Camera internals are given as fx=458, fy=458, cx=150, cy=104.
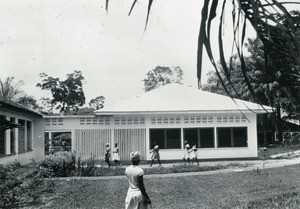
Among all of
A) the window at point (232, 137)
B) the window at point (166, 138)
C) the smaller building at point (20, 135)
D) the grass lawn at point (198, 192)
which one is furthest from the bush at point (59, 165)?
the window at point (232, 137)

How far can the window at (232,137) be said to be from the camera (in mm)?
27203

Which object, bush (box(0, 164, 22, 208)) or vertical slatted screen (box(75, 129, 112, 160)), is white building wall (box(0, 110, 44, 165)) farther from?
bush (box(0, 164, 22, 208))

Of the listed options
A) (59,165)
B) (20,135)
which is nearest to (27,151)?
(20,135)

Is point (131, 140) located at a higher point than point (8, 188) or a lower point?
higher

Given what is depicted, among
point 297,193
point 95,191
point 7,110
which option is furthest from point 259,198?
point 7,110

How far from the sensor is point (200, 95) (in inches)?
1182

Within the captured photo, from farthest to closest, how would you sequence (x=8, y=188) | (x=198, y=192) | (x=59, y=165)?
(x=59, y=165) → (x=198, y=192) → (x=8, y=188)

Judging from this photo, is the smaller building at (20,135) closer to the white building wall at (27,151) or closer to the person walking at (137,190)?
the white building wall at (27,151)

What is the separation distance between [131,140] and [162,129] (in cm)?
195

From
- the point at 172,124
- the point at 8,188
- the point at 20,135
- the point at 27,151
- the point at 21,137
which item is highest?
the point at 172,124

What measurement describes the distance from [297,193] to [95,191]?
5.79m

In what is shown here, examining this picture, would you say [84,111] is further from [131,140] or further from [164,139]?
[164,139]

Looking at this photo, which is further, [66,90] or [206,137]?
[66,90]

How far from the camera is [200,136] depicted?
2716cm
